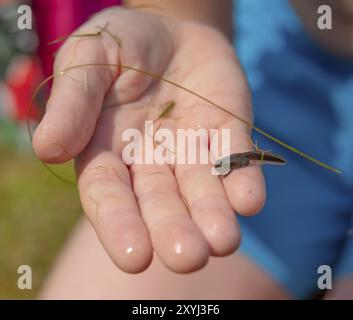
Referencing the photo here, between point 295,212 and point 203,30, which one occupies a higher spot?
point 203,30

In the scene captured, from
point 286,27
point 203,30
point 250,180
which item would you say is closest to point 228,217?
point 250,180

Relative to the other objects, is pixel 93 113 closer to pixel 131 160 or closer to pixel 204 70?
pixel 131 160

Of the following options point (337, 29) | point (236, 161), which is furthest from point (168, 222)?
point (337, 29)

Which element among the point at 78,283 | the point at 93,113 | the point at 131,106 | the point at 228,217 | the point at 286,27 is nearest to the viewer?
the point at 228,217

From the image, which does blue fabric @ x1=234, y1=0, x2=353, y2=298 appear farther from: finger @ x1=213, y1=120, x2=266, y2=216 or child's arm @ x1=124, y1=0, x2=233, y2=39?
finger @ x1=213, y1=120, x2=266, y2=216

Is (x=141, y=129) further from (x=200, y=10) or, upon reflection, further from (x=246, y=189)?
(x=200, y=10)
